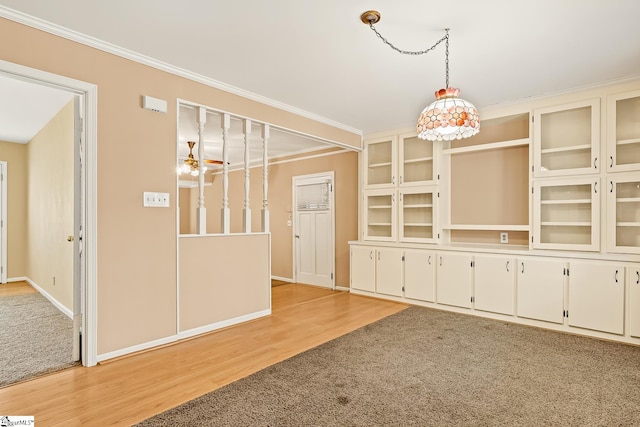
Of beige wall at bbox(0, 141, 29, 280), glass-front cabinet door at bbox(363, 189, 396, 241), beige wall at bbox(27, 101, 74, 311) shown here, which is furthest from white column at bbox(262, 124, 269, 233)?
beige wall at bbox(0, 141, 29, 280)

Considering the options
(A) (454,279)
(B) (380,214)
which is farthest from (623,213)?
(B) (380,214)

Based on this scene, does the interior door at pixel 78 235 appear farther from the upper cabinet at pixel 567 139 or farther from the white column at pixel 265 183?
the upper cabinet at pixel 567 139

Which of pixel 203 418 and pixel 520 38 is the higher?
pixel 520 38

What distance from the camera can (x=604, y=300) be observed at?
3.40 m

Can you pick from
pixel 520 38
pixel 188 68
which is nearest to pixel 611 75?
pixel 520 38

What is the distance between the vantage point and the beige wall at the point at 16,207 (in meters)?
6.30

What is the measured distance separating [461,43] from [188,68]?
7.93 ft

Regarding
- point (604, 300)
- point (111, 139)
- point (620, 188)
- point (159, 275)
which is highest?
point (111, 139)

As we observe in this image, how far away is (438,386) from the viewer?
242 cm

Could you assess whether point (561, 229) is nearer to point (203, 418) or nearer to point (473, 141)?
point (473, 141)

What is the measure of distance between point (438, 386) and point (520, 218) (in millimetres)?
2754

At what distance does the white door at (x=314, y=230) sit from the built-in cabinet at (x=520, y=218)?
846 millimetres

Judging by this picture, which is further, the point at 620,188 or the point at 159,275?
the point at 620,188

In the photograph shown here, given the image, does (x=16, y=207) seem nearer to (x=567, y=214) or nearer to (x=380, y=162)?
(x=380, y=162)
